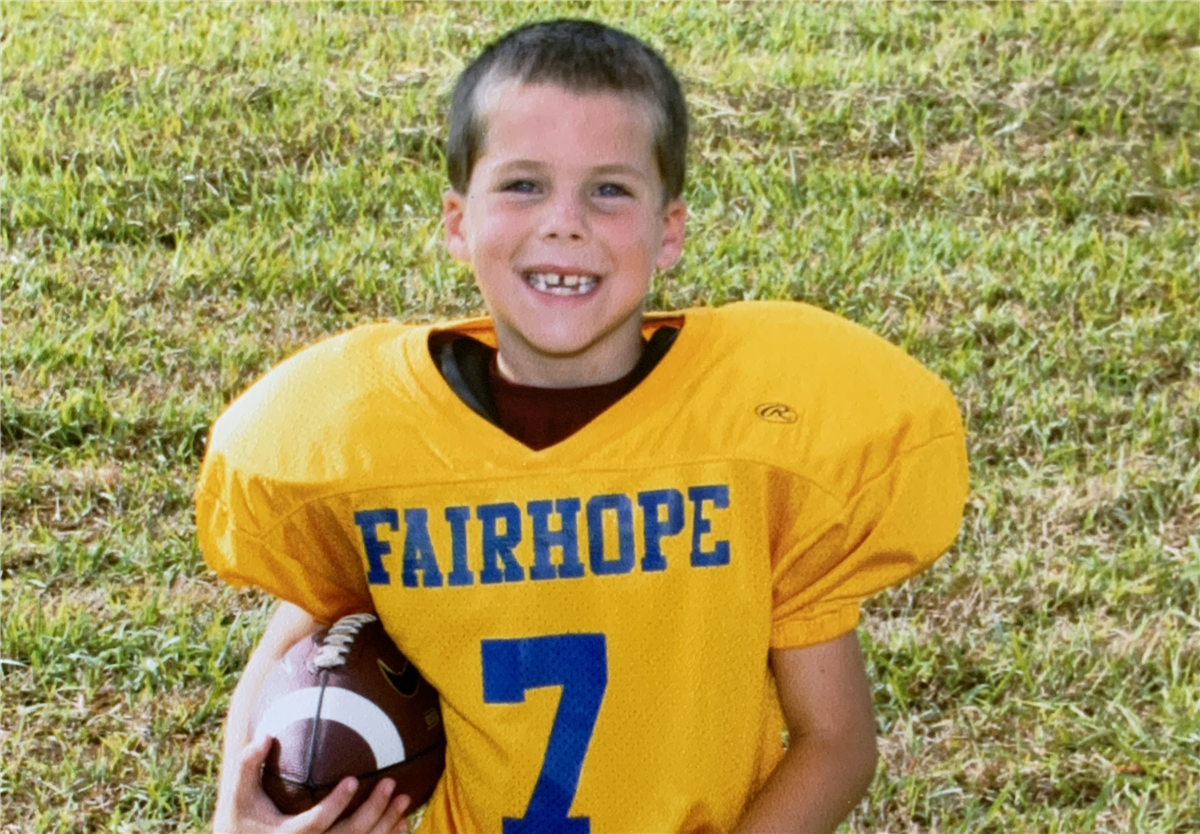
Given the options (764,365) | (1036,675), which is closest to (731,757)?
(764,365)

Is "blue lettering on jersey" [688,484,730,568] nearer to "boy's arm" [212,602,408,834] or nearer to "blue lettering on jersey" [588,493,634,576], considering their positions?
"blue lettering on jersey" [588,493,634,576]

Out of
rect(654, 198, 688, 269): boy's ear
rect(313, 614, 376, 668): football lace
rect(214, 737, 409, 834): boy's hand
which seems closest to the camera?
A: rect(214, 737, 409, 834): boy's hand

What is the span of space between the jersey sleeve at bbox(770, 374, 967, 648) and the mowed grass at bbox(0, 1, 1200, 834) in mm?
1021

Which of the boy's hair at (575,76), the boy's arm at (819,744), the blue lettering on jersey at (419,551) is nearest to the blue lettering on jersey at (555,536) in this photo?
the blue lettering on jersey at (419,551)

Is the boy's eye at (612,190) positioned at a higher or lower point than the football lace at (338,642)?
higher

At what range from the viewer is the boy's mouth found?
2.63m

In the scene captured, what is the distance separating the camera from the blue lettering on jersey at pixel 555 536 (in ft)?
8.38

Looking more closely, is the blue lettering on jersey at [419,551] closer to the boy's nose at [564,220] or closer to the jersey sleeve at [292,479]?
the jersey sleeve at [292,479]

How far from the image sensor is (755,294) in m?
4.90

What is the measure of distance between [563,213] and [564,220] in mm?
12

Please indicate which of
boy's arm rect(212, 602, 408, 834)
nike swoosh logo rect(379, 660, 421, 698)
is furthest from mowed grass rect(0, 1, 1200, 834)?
nike swoosh logo rect(379, 660, 421, 698)

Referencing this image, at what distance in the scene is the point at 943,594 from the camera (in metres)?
4.03

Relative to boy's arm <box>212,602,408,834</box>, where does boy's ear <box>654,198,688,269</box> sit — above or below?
above

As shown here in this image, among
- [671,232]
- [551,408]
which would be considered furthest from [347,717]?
[671,232]
